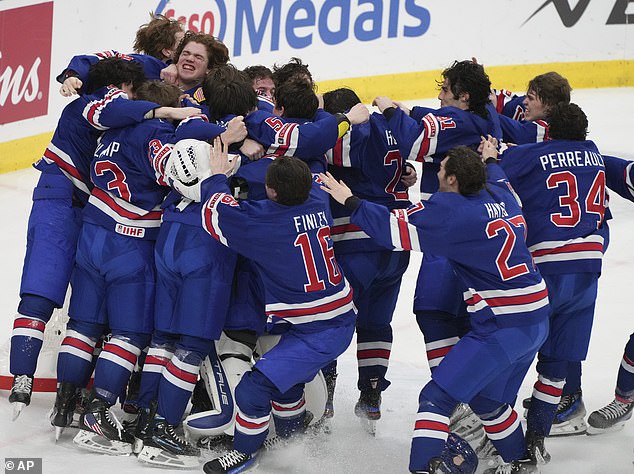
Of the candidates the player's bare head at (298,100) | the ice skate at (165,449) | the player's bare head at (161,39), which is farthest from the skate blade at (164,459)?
the player's bare head at (161,39)

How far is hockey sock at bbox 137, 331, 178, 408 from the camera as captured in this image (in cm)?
409

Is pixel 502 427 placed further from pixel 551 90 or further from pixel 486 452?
pixel 551 90

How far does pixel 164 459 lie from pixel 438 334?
3.83ft

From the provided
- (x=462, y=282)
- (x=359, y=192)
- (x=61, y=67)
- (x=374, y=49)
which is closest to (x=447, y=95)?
(x=359, y=192)

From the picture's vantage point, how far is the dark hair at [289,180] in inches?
147

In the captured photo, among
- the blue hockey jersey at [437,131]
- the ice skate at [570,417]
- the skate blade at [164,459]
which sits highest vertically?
the blue hockey jersey at [437,131]

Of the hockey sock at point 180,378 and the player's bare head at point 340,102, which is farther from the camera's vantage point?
the player's bare head at point 340,102

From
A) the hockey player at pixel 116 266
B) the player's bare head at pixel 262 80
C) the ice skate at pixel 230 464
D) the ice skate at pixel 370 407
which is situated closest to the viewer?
the ice skate at pixel 230 464

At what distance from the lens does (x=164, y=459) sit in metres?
3.95

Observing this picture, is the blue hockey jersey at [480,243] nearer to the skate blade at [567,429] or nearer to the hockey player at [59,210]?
the skate blade at [567,429]

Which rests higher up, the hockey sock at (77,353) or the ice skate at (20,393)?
the hockey sock at (77,353)

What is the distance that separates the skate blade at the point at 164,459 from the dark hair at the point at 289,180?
106cm

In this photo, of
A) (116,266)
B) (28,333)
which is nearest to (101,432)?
(28,333)

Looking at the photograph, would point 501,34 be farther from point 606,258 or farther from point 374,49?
point 606,258
